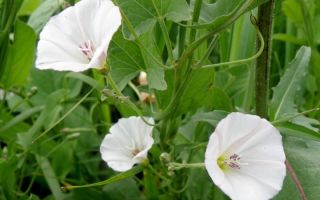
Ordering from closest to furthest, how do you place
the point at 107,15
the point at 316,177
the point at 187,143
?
1. the point at 107,15
2. the point at 316,177
3. the point at 187,143

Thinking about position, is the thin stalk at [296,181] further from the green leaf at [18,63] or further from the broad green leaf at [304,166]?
the green leaf at [18,63]

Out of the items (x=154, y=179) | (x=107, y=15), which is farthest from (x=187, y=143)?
(x=107, y=15)

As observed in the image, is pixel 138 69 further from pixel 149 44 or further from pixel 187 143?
pixel 187 143

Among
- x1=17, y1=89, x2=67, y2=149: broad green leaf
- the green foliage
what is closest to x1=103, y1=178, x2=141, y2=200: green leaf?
the green foliage

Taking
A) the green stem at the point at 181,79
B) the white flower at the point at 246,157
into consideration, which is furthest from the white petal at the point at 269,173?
the green stem at the point at 181,79

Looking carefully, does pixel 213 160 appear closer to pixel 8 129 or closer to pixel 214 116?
pixel 214 116

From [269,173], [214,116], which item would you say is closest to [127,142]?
[214,116]
